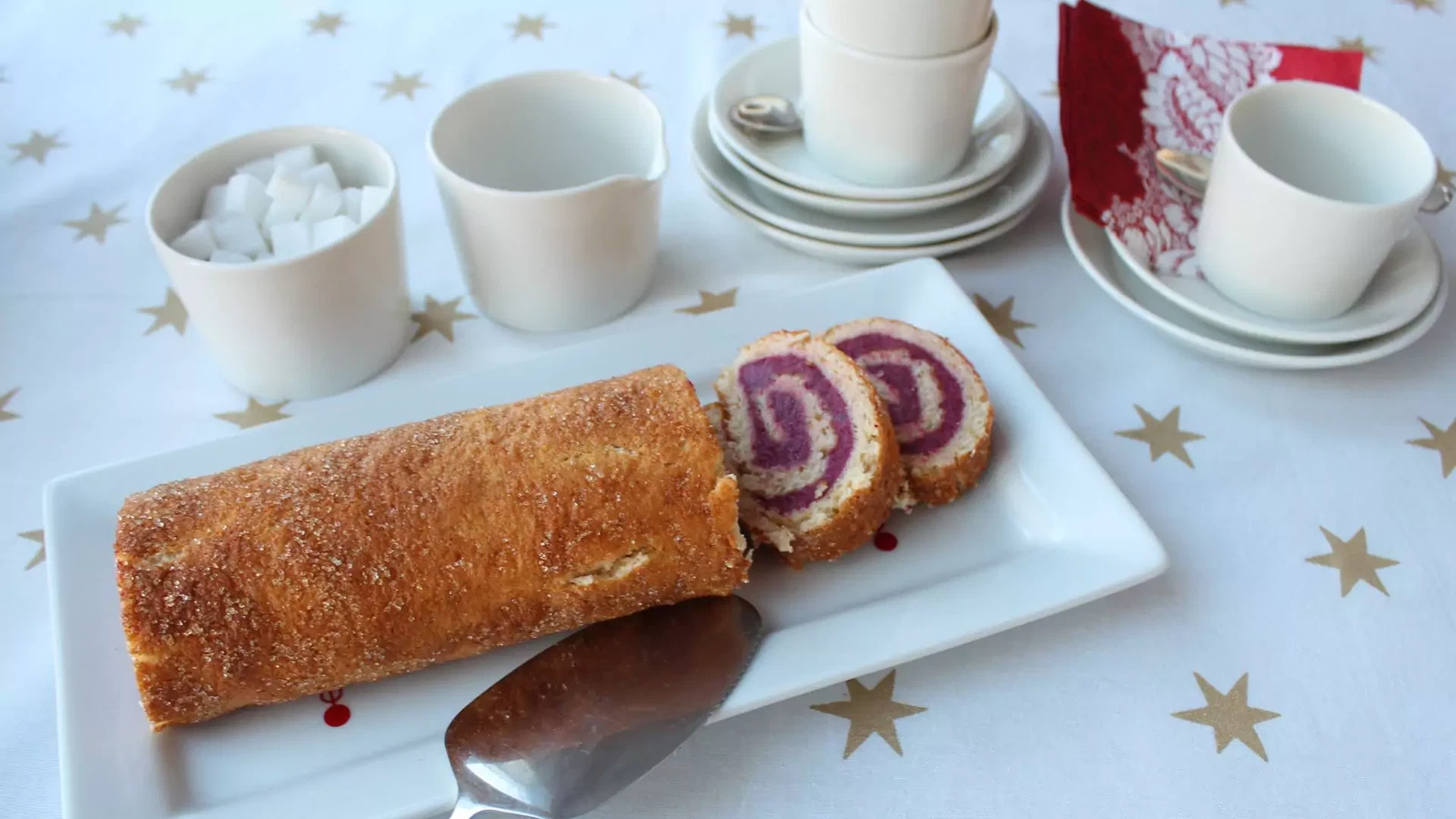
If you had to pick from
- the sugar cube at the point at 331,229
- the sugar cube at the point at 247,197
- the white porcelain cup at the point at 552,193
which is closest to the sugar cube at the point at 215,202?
the sugar cube at the point at 247,197

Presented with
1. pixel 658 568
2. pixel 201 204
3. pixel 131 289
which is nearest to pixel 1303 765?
pixel 658 568

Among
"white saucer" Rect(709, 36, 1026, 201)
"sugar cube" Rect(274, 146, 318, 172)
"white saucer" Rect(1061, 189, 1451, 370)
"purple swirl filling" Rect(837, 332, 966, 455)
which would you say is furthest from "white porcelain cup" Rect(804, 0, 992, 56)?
"sugar cube" Rect(274, 146, 318, 172)

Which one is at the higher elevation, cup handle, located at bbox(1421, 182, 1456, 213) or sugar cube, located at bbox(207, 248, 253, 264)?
cup handle, located at bbox(1421, 182, 1456, 213)

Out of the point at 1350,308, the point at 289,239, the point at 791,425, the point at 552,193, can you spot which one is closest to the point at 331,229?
the point at 289,239

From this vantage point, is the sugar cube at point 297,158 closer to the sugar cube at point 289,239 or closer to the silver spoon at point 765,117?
the sugar cube at point 289,239

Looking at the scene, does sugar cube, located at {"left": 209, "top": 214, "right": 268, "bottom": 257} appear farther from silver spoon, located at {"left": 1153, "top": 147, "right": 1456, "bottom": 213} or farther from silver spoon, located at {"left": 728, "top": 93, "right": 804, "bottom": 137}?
silver spoon, located at {"left": 1153, "top": 147, "right": 1456, "bottom": 213}

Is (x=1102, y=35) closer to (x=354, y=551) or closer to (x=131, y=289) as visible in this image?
(x=354, y=551)
